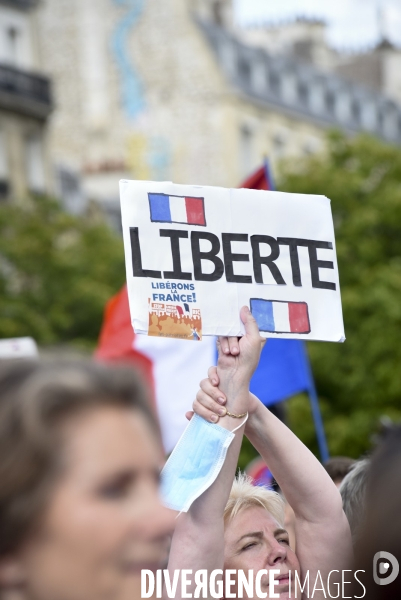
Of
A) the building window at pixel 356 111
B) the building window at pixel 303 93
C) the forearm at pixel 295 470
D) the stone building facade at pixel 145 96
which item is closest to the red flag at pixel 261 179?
the forearm at pixel 295 470

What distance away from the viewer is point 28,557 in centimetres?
256

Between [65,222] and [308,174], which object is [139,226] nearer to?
[65,222]

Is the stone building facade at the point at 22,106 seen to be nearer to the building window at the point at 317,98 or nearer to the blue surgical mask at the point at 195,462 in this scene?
the building window at the point at 317,98

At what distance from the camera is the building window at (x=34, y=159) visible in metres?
40.7

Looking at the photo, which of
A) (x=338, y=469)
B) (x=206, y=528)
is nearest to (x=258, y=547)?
(x=206, y=528)

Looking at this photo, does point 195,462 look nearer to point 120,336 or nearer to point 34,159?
point 120,336

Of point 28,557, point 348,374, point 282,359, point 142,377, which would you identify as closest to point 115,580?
point 28,557

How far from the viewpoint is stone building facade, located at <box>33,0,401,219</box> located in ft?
176

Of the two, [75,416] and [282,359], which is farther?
[282,359]

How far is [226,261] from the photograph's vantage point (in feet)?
13.6

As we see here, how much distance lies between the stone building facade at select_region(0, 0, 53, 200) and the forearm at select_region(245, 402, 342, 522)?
1363 inches

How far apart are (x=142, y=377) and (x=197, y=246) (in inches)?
53.7

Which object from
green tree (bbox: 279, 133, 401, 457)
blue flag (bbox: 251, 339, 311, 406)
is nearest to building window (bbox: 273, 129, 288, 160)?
green tree (bbox: 279, 133, 401, 457)

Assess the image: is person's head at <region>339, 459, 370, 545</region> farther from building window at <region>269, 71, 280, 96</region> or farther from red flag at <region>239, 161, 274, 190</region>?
building window at <region>269, 71, 280, 96</region>
